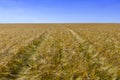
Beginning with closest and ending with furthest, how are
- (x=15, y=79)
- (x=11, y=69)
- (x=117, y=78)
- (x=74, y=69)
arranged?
(x=117, y=78) → (x=15, y=79) → (x=74, y=69) → (x=11, y=69)

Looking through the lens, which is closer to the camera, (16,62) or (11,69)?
(11,69)

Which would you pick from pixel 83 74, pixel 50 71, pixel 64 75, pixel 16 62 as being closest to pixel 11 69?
pixel 16 62

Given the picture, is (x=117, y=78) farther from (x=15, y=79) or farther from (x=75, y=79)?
(x=15, y=79)

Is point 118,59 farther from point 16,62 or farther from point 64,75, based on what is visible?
point 16,62

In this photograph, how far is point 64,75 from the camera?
7207 mm

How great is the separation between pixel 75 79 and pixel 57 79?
1.85 feet

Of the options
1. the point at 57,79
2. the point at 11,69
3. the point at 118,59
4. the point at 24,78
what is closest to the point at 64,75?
the point at 57,79

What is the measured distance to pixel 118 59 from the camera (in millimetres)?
9148

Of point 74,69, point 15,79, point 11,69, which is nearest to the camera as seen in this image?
point 15,79

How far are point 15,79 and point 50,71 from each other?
1193 millimetres

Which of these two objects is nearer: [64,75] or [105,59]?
[64,75]

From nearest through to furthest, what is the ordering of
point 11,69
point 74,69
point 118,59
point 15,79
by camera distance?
point 15,79
point 74,69
point 11,69
point 118,59

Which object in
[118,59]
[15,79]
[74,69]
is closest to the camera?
[15,79]

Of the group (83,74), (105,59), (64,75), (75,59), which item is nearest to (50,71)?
(64,75)
